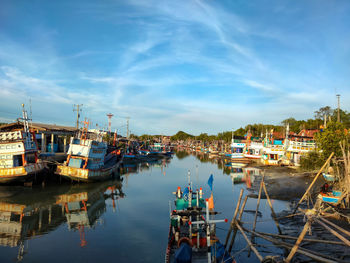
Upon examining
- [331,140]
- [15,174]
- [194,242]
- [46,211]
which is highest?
[331,140]

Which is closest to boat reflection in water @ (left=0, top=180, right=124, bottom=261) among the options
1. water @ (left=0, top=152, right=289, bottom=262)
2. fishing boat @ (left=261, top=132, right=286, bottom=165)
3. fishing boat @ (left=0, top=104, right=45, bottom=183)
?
water @ (left=0, top=152, right=289, bottom=262)

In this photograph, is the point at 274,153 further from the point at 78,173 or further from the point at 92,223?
the point at 92,223

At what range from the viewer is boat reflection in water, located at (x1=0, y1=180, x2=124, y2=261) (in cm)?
1866

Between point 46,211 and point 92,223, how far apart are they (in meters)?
6.12

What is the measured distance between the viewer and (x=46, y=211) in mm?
24125

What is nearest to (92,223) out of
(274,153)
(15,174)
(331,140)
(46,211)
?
(46,211)

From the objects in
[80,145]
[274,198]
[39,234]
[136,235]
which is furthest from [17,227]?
[274,198]

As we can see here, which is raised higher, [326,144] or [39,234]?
[326,144]

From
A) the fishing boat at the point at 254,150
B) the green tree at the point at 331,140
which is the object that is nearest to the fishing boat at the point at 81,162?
the green tree at the point at 331,140

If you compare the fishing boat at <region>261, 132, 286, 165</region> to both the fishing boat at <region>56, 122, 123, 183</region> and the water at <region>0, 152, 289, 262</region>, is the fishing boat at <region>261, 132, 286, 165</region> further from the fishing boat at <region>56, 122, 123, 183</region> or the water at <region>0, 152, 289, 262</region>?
the fishing boat at <region>56, 122, 123, 183</region>

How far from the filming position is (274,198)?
2881cm

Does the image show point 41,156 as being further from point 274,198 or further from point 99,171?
point 274,198

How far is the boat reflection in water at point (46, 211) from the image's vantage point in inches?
734

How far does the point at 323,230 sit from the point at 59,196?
2859 centimetres
